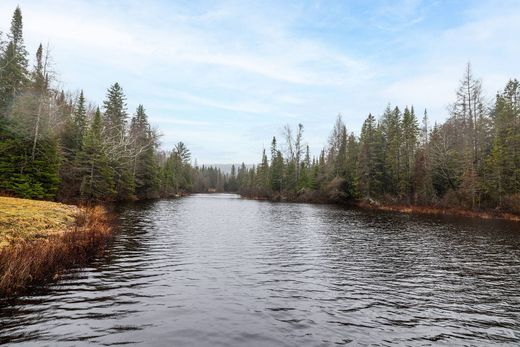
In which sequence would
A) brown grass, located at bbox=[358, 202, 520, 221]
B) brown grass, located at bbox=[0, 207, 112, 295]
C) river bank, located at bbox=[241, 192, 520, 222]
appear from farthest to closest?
1. river bank, located at bbox=[241, 192, 520, 222]
2. brown grass, located at bbox=[358, 202, 520, 221]
3. brown grass, located at bbox=[0, 207, 112, 295]

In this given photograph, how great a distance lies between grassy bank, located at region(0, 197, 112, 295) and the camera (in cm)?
1069

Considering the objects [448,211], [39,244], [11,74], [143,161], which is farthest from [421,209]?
[11,74]

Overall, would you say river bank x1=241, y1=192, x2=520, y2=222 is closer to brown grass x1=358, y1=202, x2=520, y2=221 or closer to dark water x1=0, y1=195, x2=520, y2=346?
brown grass x1=358, y1=202, x2=520, y2=221

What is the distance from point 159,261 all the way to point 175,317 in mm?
6913

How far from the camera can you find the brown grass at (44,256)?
1048 centimetres

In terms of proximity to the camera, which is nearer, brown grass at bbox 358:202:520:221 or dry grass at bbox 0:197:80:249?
dry grass at bbox 0:197:80:249

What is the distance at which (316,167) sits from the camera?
88562mm

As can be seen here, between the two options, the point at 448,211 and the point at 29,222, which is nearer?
the point at 29,222

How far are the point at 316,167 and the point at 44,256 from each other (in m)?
79.7

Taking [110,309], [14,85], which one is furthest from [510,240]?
[14,85]

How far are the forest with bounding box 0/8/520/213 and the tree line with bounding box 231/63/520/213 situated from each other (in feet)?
0.62

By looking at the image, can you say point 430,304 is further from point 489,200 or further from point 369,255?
point 489,200

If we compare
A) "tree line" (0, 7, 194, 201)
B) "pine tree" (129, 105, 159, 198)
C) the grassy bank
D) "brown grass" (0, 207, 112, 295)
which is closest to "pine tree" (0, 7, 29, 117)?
"tree line" (0, 7, 194, 201)

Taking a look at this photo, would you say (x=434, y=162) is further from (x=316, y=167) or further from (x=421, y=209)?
(x=316, y=167)
